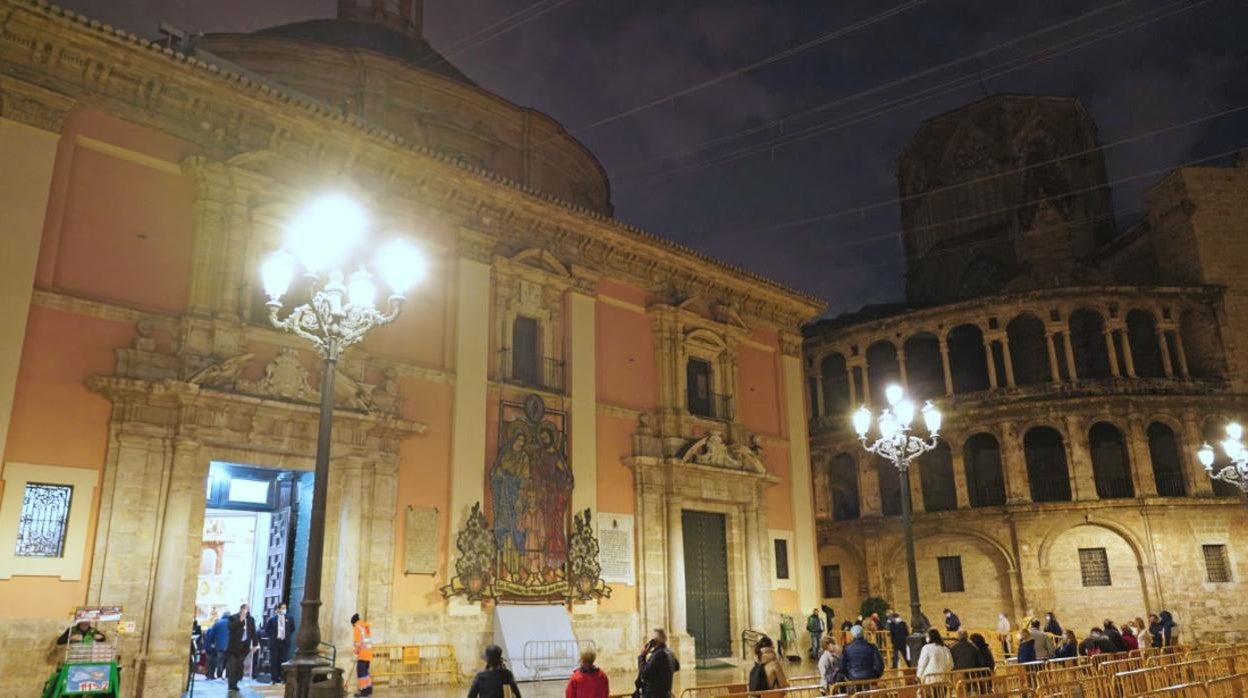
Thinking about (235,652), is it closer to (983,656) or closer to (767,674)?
(767,674)

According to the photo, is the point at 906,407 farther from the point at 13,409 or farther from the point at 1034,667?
the point at 13,409

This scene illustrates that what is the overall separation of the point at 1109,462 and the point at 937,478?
4931 millimetres

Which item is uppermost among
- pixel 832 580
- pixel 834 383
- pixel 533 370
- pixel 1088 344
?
pixel 1088 344

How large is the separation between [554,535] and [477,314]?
13.0 ft

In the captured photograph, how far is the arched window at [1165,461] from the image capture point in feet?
86.9

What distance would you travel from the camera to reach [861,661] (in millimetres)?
9016

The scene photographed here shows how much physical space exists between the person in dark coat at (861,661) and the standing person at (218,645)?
8519 millimetres

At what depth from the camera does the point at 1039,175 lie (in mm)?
32906

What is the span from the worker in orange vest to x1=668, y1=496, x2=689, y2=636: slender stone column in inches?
246

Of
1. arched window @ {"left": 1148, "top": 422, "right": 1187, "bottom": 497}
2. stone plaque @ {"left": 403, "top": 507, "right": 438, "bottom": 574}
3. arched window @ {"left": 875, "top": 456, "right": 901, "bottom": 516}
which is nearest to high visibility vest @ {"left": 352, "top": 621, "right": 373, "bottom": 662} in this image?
stone plaque @ {"left": 403, "top": 507, "right": 438, "bottom": 574}

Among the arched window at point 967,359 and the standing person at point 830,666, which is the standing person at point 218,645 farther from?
the arched window at point 967,359

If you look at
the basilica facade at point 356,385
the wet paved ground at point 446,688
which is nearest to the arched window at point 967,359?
the basilica facade at point 356,385

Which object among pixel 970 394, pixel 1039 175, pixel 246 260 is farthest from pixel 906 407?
pixel 1039 175

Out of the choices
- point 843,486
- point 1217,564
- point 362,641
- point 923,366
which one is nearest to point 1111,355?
point 923,366
